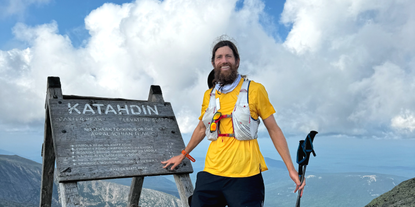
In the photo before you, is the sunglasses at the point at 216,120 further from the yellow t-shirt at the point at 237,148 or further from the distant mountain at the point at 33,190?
the distant mountain at the point at 33,190

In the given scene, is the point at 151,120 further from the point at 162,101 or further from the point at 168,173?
the point at 168,173

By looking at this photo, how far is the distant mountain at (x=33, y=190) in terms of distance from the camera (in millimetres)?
82688

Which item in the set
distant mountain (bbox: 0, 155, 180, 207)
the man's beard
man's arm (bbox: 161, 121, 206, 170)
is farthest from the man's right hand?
distant mountain (bbox: 0, 155, 180, 207)

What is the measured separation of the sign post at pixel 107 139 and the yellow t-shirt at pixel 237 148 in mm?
1438

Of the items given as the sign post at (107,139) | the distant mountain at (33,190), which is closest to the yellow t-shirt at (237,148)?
the sign post at (107,139)

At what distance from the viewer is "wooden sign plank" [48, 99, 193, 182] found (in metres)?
4.02

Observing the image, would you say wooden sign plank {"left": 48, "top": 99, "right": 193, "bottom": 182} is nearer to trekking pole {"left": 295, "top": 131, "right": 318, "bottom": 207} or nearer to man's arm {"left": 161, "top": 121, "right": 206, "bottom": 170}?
man's arm {"left": 161, "top": 121, "right": 206, "bottom": 170}

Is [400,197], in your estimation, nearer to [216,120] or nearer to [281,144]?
[281,144]

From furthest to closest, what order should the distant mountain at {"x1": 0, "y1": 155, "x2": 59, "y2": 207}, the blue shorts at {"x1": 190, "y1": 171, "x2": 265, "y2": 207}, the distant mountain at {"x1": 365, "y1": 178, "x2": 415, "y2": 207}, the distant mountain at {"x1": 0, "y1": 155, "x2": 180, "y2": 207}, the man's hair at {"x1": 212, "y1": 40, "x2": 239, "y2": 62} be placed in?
the distant mountain at {"x1": 0, "y1": 155, "x2": 180, "y2": 207} → the distant mountain at {"x1": 0, "y1": 155, "x2": 59, "y2": 207} → the distant mountain at {"x1": 365, "y1": 178, "x2": 415, "y2": 207} → the man's hair at {"x1": 212, "y1": 40, "x2": 239, "y2": 62} → the blue shorts at {"x1": 190, "y1": 171, "x2": 265, "y2": 207}

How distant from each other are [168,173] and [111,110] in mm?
1398

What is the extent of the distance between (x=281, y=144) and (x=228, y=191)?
0.71m

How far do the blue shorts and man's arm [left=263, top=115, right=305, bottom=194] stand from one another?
303 mm

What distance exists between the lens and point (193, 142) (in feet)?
13.0

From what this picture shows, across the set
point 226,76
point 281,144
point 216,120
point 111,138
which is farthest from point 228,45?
point 111,138
